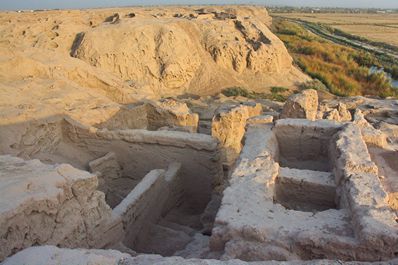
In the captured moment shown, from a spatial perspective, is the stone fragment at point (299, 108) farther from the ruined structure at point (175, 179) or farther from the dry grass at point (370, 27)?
the dry grass at point (370, 27)

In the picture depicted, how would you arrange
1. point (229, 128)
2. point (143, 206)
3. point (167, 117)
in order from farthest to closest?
point (167, 117) < point (229, 128) < point (143, 206)

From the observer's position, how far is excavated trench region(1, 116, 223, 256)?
6.03 metres

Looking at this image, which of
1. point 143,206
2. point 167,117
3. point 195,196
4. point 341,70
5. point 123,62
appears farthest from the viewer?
point 341,70

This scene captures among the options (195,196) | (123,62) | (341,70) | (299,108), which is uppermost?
(299,108)

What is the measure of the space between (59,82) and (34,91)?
87cm

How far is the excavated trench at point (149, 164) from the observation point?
19.8 feet

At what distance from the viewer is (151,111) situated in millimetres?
9531

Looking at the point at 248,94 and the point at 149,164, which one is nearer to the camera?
the point at 149,164

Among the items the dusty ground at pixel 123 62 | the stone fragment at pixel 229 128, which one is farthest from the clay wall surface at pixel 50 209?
the stone fragment at pixel 229 128

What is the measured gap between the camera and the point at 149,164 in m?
7.06

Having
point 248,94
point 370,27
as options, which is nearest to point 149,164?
point 248,94

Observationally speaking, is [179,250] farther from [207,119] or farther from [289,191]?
[207,119]

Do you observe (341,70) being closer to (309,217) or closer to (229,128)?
(229,128)

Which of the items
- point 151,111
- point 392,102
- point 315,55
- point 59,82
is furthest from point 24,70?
point 315,55
